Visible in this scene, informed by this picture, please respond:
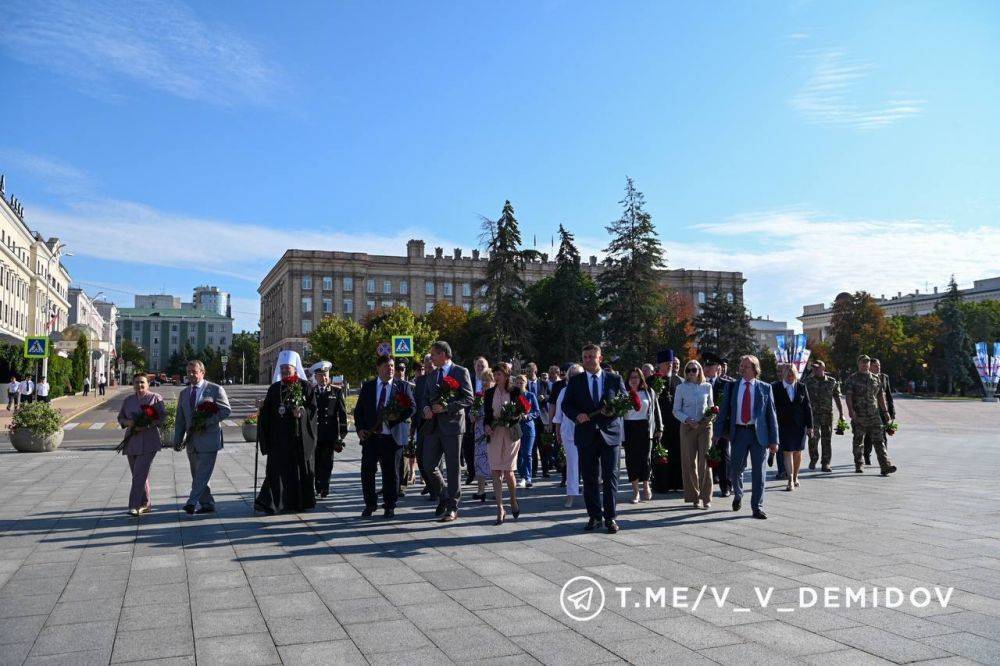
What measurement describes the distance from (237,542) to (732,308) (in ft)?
216

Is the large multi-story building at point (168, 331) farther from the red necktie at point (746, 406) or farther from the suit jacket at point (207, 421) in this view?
the red necktie at point (746, 406)

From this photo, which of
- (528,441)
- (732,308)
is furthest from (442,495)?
(732,308)

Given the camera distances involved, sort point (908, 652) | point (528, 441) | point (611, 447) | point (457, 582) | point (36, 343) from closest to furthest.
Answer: point (908, 652), point (457, 582), point (611, 447), point (528, 441), point (36, 343)

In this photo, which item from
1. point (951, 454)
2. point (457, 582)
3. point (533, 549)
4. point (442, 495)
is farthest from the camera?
point (951, 454)

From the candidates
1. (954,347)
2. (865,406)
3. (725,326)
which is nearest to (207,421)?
(865,406)

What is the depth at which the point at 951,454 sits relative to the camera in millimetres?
17875

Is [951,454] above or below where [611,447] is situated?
below

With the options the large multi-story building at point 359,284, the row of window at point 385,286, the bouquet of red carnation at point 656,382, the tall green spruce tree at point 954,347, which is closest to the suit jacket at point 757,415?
the bouquet of red carnation at point 656,382

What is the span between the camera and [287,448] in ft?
32.5

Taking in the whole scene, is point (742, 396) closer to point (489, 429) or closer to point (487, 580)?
point (489, 429)

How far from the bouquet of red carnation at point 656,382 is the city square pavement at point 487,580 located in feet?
5.09

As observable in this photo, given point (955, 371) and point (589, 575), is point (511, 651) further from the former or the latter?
point (955, 371)

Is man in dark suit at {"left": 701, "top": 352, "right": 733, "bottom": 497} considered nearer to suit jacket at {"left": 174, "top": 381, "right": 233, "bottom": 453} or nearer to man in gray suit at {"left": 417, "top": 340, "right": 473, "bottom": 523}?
man in gray suit at {"left": 417, "top": 340, "right": 473, "bottom": 523}

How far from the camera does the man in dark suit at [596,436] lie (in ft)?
27.3
